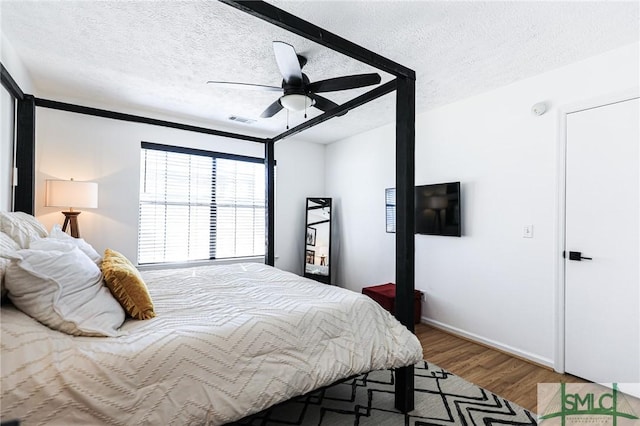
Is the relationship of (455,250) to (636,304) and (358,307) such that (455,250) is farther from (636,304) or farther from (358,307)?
(358,307)

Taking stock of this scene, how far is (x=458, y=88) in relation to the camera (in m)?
3.02

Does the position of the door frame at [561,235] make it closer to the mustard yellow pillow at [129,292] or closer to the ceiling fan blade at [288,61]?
the ceiling fan blade at [288,61]

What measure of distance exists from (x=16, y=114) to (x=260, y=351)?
258 cm

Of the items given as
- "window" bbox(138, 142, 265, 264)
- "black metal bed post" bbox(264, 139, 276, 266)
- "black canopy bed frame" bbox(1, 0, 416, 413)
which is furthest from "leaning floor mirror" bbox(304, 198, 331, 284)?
"black canopy bed frame" bbox(1, 0, 416, 413)

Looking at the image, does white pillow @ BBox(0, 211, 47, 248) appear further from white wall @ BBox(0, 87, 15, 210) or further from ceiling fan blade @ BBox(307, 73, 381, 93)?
ceiling fan blade @ BBox(307, 73, 381, 93)

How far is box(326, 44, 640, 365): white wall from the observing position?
101 inches

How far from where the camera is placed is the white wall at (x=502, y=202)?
8.45ft

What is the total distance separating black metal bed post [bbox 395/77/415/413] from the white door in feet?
4.94

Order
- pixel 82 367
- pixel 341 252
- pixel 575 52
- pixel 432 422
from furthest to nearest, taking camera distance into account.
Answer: pixel 341 252 → pixel 575 52 → pixel 432 422 → pixel 82 367

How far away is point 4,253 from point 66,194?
6.65 feet

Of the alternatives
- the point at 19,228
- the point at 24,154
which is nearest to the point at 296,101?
the point at 19,228

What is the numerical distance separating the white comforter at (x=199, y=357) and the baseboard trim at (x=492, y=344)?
151cm

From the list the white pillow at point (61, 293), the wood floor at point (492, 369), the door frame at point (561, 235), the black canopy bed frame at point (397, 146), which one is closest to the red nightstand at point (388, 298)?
the wood floor at point (492, 369)

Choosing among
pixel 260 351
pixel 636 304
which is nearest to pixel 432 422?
pixel 260 351
